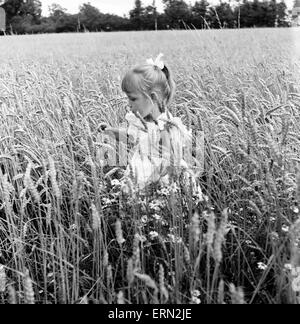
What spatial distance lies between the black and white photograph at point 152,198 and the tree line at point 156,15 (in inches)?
81.9

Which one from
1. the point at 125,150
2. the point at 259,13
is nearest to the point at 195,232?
the point at 125,150

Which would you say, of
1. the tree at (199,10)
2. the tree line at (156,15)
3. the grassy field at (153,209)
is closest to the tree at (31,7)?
the tree line at (156,15)

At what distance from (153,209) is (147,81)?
0.77m

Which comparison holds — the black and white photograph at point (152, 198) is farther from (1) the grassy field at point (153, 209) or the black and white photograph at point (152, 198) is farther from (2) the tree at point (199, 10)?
(2) the tree at point (199, 10)

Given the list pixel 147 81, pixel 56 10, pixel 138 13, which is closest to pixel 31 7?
pixel 56 10

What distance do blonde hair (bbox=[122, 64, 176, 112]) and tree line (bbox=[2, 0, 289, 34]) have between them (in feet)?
10.7

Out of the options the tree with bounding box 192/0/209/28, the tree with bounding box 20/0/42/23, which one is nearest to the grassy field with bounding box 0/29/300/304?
the tree with bounding box 192/0/209/28

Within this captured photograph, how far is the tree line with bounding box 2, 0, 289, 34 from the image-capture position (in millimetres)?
6910

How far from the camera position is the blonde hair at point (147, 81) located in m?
2.51

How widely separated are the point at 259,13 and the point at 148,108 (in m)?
7.73

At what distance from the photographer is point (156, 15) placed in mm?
8062

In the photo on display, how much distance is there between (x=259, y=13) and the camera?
948 cm

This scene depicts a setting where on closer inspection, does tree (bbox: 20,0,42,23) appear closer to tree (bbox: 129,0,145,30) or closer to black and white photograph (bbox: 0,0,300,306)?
tree (bbox: 129,0,145,30)
